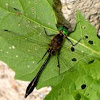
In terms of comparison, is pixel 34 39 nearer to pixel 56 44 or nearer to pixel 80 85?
pixel 56 44

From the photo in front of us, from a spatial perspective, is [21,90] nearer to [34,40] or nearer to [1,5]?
[34,40]

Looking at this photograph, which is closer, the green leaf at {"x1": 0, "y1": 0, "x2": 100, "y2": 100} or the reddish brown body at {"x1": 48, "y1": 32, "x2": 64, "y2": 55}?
the green leaf at {"x1": 0, "y1": 0, "x2": 100, "y2": 100}

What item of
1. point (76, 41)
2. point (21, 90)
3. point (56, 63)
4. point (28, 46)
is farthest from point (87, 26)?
point (21, 90)

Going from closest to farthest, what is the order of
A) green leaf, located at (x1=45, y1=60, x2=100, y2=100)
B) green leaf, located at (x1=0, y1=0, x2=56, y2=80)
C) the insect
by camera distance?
green leaf, located at (x1=45, y1=60, x2=100, y2=100), green leaf, located at (x1=0, y1=0, x2=56, y2=80), the insect

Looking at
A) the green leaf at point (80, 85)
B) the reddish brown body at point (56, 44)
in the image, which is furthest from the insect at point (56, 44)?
the green leaf at point (80, 85)

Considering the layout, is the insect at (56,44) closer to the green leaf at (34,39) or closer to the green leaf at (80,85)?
the green leaf at (34,39)

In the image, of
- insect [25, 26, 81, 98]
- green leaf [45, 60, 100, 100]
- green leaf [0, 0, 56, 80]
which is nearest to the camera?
green leaf [45, 60, 100, 100]

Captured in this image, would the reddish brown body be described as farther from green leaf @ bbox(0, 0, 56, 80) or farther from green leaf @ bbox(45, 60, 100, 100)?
green leaf @ bbox(45, 60, 100, 100)

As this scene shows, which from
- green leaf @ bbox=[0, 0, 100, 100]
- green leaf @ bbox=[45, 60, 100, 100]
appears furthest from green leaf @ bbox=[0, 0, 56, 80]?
green leaf @ bbox=[45, 60, 100, 100]
